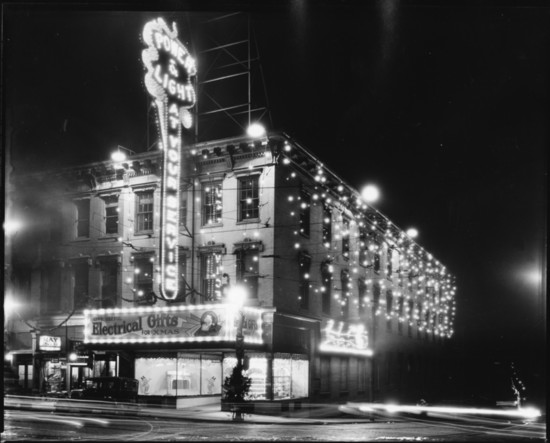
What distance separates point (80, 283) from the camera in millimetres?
29922

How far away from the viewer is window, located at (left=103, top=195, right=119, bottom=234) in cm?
2945

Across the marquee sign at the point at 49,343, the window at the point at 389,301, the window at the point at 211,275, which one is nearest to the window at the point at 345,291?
the window at the point at 389,301

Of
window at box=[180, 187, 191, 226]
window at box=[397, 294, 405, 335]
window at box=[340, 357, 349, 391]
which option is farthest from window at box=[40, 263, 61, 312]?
window at box=[397, 294, 405, 335]

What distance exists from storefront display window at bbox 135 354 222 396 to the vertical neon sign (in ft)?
13.0

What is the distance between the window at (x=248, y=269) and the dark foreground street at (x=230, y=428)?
220 inches

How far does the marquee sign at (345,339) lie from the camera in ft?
98.9

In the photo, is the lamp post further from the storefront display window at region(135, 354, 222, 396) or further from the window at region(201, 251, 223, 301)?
the storefront display window at region(135, 354, 222, 396)

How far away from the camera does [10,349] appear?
30859mm

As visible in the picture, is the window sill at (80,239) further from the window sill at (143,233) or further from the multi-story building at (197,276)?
the window sill at (143,233)

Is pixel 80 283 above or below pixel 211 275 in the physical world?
below

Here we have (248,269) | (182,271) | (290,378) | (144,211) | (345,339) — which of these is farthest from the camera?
(345,339)

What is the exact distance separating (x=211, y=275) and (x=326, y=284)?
280 inches

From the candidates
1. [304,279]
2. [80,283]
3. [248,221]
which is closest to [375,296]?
[304,279]

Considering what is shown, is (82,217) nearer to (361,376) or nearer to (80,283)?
(80,283)
